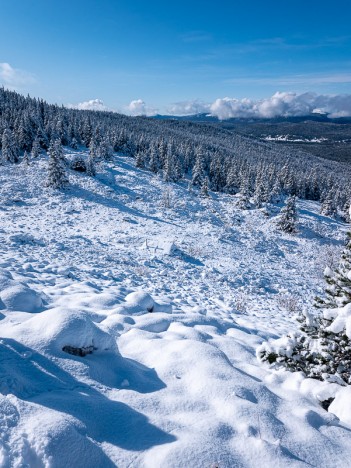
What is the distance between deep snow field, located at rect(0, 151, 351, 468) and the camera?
9.59 ft

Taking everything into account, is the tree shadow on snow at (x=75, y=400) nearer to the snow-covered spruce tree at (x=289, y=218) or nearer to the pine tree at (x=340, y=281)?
the pine tree at (x=340, y=281)

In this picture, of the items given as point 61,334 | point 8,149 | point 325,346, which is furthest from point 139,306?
point 8,149

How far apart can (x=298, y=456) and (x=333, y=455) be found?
0.47m

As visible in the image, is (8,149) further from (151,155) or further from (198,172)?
(198,172)

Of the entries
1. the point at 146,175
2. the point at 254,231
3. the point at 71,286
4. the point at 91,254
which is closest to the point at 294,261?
the point at 254,231

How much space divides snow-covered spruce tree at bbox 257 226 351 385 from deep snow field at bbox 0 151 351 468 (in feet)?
0.87

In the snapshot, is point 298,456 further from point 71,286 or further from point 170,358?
point 71,286

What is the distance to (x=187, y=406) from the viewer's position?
386 centimetres

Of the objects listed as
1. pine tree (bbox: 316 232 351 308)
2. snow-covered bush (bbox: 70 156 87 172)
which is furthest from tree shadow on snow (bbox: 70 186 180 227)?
pine tree (bbox: 316 232 351 308)

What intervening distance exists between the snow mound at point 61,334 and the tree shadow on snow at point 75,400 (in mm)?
237

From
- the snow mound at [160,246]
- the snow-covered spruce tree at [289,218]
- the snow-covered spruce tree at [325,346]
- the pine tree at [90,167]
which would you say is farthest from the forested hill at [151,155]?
the snow-covered spruce tree at [325,346]

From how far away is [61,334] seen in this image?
14.8 feet

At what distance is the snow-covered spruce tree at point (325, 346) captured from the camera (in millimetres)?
4820

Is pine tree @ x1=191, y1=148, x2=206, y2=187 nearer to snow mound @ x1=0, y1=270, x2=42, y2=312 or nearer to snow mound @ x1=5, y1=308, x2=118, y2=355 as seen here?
snow mound @ x1=0, y1=270, x2=42, y2=312
